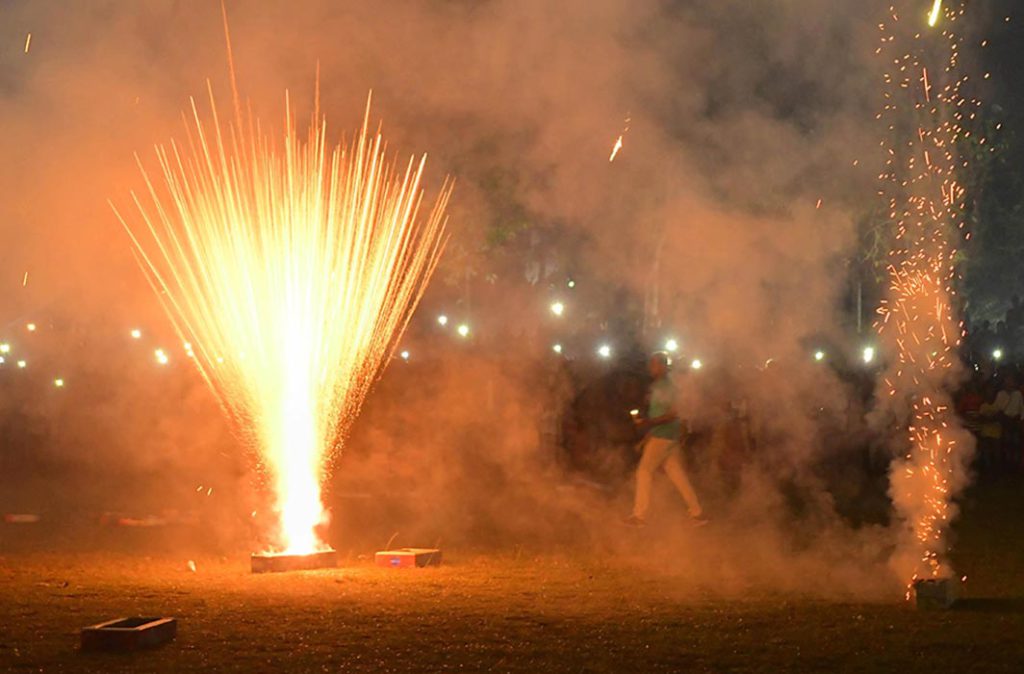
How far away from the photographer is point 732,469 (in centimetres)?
1850

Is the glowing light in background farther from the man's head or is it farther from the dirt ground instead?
the dirt ground

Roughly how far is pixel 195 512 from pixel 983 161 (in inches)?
1103

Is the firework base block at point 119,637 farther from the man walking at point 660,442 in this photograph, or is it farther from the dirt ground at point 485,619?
the man walking at point 660,442

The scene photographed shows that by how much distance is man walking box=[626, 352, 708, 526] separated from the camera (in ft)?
43.7

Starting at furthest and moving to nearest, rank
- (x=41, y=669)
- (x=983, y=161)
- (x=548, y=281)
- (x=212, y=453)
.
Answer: (x=983, y=161)
(x=548, y=281)
(x=212, y=453)
(x=41, y=669)

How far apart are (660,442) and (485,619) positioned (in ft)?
17.4

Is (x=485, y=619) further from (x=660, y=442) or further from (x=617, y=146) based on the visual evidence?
(x=617, y=146)

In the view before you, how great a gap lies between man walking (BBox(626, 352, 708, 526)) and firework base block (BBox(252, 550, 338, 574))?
12.2 feet

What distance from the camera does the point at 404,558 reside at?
10.7 m

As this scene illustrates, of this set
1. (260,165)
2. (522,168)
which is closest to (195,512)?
(260,165)

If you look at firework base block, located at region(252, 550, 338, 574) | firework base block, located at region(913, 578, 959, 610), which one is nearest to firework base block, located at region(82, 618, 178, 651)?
firework base block, located at region(252, 550, 338, 574)

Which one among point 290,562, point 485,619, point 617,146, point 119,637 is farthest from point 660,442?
point 119,637

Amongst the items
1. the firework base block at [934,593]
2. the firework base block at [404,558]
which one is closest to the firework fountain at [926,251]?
the firework base block at [934,593]

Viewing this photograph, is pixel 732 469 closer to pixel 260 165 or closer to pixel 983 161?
pixel 260 165
